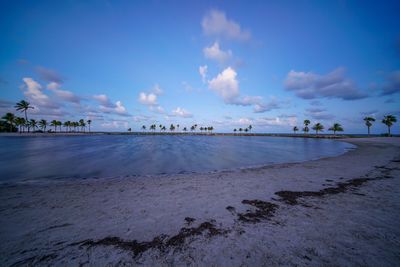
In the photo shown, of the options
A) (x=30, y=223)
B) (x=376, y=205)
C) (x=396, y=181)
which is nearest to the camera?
(x=30, y=223)

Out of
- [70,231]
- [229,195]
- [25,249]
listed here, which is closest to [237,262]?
[229,195]

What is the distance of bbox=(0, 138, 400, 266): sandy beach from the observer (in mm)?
3562

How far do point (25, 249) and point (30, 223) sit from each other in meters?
1.71

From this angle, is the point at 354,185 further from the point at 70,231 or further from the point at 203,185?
the point at 70,231

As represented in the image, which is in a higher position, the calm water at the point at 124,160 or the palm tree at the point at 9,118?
the palm tree at the point at 9,118

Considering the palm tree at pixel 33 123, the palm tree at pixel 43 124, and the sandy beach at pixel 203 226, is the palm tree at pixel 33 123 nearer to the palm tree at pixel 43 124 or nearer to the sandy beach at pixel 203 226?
the palm tree at pixel 43 124

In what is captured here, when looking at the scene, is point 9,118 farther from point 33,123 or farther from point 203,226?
point 203,226

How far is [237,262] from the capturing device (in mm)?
3432

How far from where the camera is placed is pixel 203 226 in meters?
4.88

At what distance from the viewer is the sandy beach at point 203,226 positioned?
3562mm

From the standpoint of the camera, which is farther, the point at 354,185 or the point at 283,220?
the point at 354,185

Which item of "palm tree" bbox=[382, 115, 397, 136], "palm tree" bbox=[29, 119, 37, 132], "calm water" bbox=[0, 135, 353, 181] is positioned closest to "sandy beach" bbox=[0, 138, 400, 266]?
"calm water" bbox=[0, 135, 353, 181]

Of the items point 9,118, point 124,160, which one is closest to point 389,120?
point 124,160

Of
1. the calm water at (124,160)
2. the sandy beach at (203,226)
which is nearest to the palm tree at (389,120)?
the calm water at (124,160)
